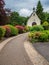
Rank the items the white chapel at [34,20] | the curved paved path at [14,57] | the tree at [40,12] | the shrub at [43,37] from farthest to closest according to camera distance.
→ the tree at [40,12] → the white chapel at [34,20] → the shrub at [43,37] → the curved paved path at [14,57]

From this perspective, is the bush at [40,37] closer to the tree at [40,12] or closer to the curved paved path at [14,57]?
the curved paved path at [14,57]

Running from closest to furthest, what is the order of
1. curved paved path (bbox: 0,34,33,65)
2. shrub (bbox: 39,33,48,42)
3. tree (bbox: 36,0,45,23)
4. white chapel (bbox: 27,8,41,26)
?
curved paved path (bbox: 0,34,33,65)
shrub (bbox: 39,33,48,42)
white chapel (bbox: 27,8,41,26)
tree (bbox: 36,0,45,23)

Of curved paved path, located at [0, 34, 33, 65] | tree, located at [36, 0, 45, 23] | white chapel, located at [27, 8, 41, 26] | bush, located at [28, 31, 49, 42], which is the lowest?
white chapel, located at [27, 8, 41, 26]

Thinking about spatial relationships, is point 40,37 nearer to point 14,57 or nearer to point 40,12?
point 14,57

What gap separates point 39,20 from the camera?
83125mm

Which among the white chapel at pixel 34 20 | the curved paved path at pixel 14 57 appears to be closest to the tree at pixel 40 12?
the white chapel at pixel 34 20

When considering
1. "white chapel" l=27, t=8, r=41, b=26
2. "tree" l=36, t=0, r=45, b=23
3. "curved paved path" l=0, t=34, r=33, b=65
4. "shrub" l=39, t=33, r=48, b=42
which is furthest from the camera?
"tree" l=36, t=0, r=45, b=23

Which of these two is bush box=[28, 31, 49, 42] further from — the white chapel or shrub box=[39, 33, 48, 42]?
the white chapel

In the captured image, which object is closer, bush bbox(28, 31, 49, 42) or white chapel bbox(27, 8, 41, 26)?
bush bbox(28, 31, 49, 42)

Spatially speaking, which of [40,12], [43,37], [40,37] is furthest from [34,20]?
[43,37]

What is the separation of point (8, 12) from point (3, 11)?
1525 mm

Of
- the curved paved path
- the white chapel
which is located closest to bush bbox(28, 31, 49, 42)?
the curved paved path

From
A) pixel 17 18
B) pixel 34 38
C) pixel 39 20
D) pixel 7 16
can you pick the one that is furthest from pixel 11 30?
pixel 39 20

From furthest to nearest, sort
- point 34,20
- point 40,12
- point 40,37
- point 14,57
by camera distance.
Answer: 1. point 40,12
2. point 34,20
3. point 40,37
4. point 14,57
